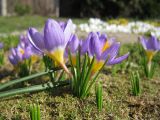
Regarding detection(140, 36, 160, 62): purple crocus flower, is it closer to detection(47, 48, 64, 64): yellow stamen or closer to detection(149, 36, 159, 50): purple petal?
detection(149, 36, 159, 50): purple petal

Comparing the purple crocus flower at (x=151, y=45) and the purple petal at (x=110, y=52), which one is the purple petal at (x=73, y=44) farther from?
the purple crocus flower at (x=151, y=45)

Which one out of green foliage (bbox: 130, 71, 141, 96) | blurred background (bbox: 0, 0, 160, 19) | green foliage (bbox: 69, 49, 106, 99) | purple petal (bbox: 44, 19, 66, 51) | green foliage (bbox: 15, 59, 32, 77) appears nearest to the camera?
purple petal (bbox: 44, 19, 66, 51)

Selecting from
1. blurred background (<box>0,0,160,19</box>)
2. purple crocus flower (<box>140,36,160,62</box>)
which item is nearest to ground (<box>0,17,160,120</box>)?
purple crocus flower (<box>140,36,160,62</box>)

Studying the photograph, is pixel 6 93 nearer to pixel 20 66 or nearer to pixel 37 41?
pixel 37 41

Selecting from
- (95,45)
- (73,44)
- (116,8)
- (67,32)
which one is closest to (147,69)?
(73,44)

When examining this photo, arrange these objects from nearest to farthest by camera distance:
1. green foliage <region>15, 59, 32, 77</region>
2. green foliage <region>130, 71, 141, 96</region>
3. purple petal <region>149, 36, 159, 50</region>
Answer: green foliage <region>130, 71, 141, 96</region>
purple petal <region>149, 36, 159, 50</region>
green foliage <region>15, 59, 32, 77</region>

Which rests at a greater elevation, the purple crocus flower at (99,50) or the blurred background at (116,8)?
the purple crocus flower at (99,50)

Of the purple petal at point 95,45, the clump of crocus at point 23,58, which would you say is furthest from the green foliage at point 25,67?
the purple petal at point 95,45

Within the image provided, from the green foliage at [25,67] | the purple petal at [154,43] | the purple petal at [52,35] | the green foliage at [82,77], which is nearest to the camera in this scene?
the purple petal at [52,35]
